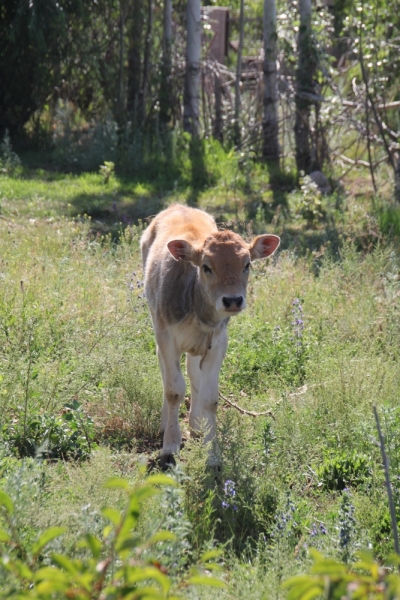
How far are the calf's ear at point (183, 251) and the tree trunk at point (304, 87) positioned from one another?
8.75m

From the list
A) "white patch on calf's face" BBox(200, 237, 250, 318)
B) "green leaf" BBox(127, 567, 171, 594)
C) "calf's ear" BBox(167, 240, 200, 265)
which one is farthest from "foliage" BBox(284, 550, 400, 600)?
"calf's ear" BBox(167, 240, 200, 265)

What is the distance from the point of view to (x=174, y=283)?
21.1 ft

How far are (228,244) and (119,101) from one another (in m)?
11.7

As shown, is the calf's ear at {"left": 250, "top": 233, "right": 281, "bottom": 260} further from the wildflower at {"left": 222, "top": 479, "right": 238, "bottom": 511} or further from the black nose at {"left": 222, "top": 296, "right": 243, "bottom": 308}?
the wildflower at {"left": 222, "top": 479, "right": 238, "bottom": 511}

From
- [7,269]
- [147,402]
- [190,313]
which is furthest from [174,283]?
[7,269]

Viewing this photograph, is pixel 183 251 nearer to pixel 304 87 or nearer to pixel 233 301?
pixel 233 301

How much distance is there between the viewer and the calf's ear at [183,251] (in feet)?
20.1

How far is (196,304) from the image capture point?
20.5 feet

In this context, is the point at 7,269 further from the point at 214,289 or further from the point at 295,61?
the point at 295,61

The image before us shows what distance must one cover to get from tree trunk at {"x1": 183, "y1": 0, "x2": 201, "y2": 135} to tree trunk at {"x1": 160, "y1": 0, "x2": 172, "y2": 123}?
525 millimetres

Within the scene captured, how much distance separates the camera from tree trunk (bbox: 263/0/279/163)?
573 inches

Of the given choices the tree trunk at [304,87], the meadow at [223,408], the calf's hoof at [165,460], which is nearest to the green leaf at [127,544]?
the meadow at [223,408]

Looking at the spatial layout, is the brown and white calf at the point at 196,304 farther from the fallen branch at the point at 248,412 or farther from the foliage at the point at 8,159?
the foliage at the point at 8,159

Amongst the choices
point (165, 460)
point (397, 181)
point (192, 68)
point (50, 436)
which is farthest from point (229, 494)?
point (192, 68)
